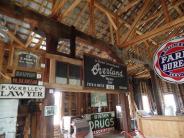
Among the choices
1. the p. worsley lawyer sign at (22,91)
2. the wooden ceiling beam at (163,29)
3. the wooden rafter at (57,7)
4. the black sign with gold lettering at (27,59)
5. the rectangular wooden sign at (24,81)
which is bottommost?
the p. worsley lawyer sign at (22,91)

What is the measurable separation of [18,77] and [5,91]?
0.93 ft

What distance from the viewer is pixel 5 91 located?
226cm

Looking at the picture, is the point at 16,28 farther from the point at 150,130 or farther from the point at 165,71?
the point at 150,130

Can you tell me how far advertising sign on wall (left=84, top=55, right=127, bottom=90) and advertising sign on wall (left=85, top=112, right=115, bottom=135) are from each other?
5.15 metres

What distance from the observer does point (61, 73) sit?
3080 millimetres

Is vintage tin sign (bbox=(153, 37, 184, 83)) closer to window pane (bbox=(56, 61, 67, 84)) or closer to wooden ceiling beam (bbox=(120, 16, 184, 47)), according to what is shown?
wooden ceiling beam (bbox=(120, 16, 184, 47))

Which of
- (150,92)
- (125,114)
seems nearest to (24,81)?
(125,114)

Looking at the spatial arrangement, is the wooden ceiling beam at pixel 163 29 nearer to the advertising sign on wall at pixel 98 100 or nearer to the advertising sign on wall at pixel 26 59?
the advertising sign on wall at pixel 26 59

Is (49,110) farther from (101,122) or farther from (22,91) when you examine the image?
(101,122)

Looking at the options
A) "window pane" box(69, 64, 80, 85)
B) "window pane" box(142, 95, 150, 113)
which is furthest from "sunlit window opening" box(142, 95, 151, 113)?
"window pane" box(69, 64, 80, 85)

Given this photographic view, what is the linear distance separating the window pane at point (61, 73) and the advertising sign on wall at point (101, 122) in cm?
601

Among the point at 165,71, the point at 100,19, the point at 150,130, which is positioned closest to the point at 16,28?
the point at 100,19

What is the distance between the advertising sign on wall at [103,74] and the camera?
337 centimetres

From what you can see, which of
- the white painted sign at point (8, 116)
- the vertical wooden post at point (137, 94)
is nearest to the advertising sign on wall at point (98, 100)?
the vertical wooden post at point (137, 94)
